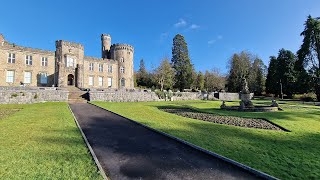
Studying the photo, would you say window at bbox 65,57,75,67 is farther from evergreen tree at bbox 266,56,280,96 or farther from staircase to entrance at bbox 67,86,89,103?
evergreen tree at bbox 266,56,280,96

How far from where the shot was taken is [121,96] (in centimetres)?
3475

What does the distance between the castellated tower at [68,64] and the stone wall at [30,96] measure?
1115cm

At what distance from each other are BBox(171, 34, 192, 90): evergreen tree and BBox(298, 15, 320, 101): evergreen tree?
28549 millimetres

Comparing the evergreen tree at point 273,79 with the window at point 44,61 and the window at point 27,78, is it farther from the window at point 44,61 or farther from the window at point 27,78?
the window at point 27,78

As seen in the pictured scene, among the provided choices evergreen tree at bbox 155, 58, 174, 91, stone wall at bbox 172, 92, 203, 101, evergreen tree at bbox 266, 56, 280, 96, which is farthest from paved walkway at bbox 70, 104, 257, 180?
evergreen tree at bbox 266, 56, 280, 96

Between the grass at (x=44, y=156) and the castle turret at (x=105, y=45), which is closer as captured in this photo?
the grass at (x=44, y=156)

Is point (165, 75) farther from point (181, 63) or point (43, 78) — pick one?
point (43, 78)

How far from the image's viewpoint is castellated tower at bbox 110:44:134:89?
→ 50.1m

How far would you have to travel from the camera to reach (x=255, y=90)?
235 ft

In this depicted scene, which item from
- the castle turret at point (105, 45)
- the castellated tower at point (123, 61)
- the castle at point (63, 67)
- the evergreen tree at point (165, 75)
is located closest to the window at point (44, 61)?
the castle at point (63, 67)

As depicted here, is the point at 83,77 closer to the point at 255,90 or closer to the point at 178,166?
the point at 178,166

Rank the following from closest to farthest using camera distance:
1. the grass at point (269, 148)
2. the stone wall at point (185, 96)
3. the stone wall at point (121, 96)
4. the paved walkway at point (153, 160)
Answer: the paved walkway at point (153, 160)
the grass at point (269, 148)
the stone wall at point (121, 96)
the stone wall at point (185, 96)

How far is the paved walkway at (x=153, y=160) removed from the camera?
5406 millimetres

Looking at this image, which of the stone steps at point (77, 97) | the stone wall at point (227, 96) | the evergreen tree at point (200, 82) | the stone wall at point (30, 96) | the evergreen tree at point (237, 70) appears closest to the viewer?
the stone wall at point (30, 96)
